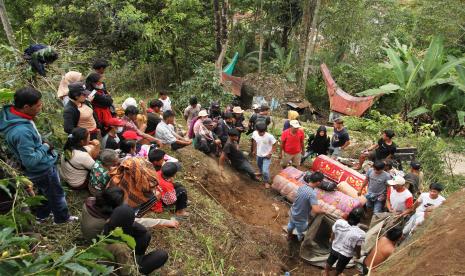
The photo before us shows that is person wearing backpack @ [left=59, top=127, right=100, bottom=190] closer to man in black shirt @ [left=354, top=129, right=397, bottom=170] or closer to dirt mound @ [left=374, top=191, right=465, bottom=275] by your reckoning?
dirt mound @ [left=374, top=191, right=465, bottom=275]

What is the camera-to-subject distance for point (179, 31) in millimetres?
12578

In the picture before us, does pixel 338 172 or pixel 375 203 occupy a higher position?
pixel 375 203

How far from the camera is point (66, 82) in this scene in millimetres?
5203

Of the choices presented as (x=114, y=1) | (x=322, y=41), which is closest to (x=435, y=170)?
(x=114, y=1)

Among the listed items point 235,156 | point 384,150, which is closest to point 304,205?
point 235,156

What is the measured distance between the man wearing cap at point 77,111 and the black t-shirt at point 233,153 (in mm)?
3002

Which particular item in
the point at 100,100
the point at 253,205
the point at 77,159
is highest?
the point at 100,100

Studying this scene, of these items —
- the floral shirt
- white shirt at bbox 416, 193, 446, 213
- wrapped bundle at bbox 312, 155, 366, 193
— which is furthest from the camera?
wrapped bundle at bbox 312, 155, 366, 193

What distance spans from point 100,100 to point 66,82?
513 mm

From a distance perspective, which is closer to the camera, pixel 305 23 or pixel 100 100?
pixel 100 100

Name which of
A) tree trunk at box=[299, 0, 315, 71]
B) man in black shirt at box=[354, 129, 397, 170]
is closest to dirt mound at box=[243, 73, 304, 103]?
tree trunk at box=[299, 0, 315, 71]

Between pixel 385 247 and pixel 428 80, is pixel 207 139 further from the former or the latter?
pixel 428 80

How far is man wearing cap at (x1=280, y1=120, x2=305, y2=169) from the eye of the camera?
765 cm

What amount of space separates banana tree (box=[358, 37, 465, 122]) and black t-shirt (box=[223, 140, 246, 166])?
6.19 metres
